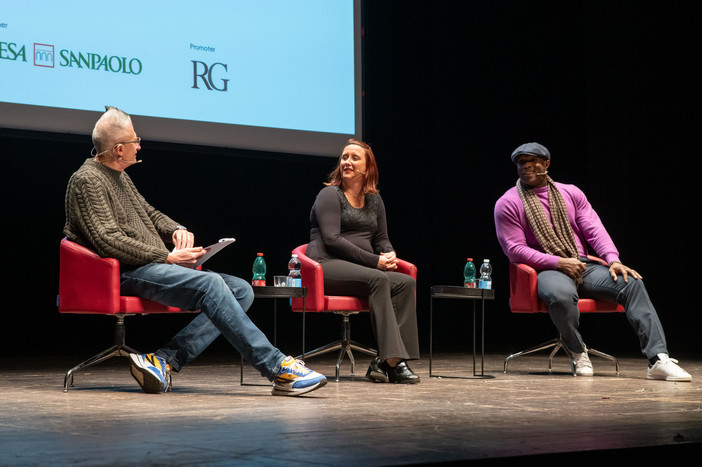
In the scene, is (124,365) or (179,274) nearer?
(179,274)

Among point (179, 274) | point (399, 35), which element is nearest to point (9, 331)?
point (179, 274)

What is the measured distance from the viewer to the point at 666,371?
4000 millimetres

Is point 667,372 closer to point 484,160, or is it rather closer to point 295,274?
point 295,274

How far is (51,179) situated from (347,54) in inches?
77.9

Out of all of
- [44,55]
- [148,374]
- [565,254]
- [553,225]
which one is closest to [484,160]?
[553,225]

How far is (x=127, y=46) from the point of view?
4.93 m

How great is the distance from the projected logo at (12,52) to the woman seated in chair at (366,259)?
177 centimetres

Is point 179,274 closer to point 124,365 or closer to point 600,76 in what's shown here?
point 124,365

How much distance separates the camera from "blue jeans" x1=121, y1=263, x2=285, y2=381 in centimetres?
318

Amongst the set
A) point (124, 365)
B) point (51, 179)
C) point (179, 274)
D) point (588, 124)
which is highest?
point (588, 124)

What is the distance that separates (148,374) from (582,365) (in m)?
2.20

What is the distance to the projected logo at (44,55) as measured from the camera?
4656mm

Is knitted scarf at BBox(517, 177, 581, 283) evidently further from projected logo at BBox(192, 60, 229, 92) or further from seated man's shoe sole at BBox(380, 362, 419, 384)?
projected logo at BBox(192, 60, 229, 92)

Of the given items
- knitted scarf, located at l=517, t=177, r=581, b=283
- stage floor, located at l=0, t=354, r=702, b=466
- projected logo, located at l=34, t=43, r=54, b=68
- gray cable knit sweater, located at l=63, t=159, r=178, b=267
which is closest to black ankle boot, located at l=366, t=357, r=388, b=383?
stage floor, located at l=0, t=354, r=702, b=466
